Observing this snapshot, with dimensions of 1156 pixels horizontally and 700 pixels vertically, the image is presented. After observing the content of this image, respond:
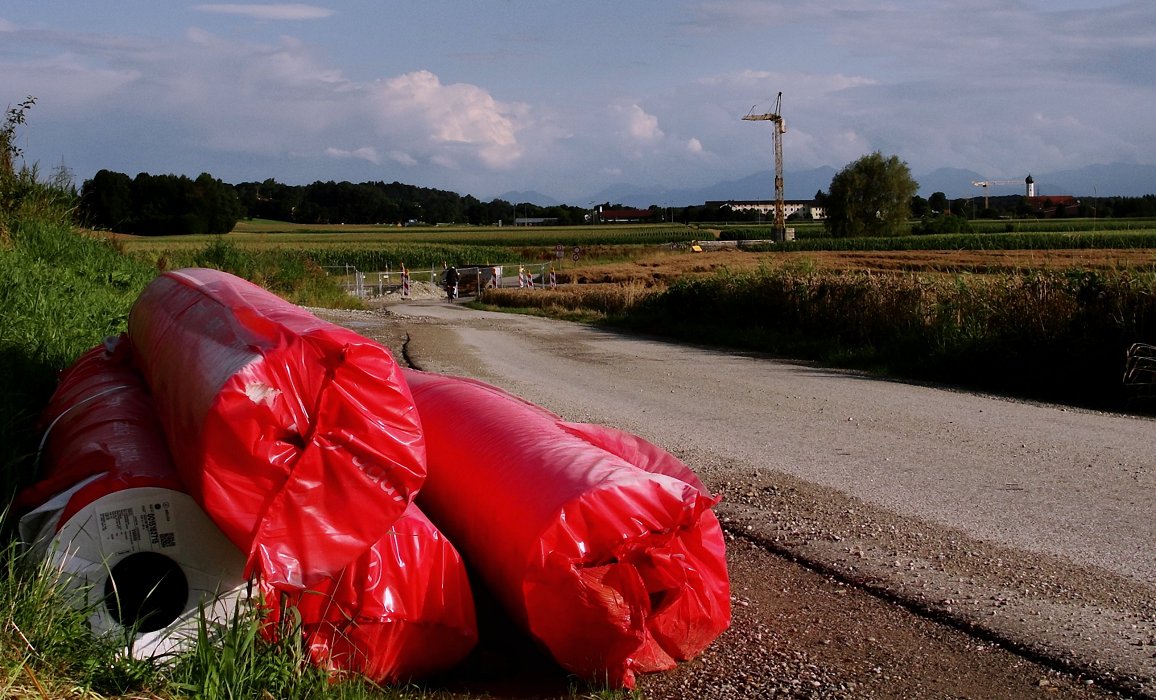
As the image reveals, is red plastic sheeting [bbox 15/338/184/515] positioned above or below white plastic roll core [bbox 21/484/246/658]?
above

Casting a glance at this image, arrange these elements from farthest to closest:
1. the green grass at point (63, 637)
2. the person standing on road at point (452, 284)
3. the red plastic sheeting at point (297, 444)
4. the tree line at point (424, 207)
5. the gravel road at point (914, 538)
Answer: the tree line at point (424, 207) < the person standing on road at point (452, 284) < the gravel road at point (914, 538) < the red plastic sheeting at point (297, 444) < the green grass at point (63, 637)

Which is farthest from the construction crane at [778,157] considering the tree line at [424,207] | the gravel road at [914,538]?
the gravel road at [914,538]

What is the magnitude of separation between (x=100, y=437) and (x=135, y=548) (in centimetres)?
91

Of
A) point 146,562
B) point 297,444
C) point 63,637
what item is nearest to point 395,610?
point 297,444

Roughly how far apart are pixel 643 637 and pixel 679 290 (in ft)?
67.4

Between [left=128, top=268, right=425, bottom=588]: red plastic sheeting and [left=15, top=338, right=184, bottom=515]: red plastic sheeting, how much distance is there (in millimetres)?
200

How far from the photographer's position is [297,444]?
12.4ft

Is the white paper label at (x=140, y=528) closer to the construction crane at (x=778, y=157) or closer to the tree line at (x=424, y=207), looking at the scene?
the tree line at (x=424, y=207)

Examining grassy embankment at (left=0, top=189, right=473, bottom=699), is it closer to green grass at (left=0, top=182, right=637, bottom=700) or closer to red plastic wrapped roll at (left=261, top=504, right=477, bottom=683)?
green grass at (left=0, top=182, right=637, bottom=700)

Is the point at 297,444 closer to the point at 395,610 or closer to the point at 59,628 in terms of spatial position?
the point at 395,610

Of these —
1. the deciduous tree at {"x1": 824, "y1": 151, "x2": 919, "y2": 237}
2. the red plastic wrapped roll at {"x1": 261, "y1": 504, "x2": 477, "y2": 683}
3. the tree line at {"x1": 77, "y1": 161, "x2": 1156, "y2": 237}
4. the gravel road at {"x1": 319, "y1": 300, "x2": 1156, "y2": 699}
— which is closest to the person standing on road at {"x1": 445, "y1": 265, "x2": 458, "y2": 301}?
the tree line at {"x1": 77, "y1": 161, "x2": 1156, "y2": 237}

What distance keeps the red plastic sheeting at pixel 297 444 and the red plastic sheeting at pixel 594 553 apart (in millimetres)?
499

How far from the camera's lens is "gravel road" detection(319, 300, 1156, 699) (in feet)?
14.0

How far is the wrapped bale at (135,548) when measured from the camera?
3.69 metres
